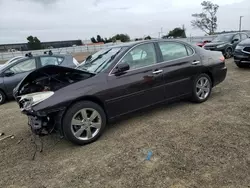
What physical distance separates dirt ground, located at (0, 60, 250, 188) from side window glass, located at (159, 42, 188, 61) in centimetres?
112

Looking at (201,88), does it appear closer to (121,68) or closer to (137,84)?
(137,84)

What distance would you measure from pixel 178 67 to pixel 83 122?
2.26 metres

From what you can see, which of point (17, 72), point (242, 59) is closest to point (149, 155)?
point (17, 72)

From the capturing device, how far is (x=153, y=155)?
326 centimetres

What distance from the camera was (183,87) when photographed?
Answer: 193 inches

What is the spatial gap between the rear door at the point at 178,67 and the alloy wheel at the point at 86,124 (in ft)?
5.18

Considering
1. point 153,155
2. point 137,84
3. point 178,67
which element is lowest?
point 153,155

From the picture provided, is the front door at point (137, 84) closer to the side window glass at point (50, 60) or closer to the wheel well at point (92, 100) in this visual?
the wheel well at point (92, 100)

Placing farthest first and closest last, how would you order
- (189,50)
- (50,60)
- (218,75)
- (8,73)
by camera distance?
(50,60)
(8,73)
(218,75)
(189,50)

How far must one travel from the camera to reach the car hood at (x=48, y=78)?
3863 millimetres

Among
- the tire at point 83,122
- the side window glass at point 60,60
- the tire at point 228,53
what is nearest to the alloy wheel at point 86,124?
the tire at point 83,122

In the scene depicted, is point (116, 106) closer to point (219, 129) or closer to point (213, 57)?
point (219, 129)

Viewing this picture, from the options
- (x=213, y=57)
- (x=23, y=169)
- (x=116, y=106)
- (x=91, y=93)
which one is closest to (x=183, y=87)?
(x=213, y=57)

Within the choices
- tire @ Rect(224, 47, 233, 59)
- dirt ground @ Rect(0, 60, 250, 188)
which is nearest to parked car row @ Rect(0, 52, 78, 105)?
dirt ground @ Rect(0, 60, 250, 188)
